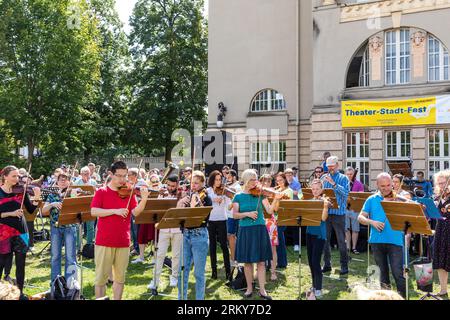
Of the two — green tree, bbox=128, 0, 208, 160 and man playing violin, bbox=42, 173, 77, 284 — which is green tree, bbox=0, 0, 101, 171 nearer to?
green tree, bbox=128, 0, 208, 160

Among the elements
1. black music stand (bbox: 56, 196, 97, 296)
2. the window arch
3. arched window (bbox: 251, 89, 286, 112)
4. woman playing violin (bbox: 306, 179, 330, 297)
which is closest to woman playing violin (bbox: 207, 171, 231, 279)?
woman playing violin (bbox: 306, 179, 330, 297)

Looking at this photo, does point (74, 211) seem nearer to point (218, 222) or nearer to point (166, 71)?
point (218, 222)

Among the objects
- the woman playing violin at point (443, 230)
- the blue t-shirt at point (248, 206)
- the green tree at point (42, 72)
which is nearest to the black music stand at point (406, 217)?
the woman playing violin at point (443, 230)

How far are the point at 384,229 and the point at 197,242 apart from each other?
9.13 ft

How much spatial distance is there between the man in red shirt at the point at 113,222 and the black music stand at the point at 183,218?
418mm

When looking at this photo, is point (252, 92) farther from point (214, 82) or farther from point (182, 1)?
point (182, 1)

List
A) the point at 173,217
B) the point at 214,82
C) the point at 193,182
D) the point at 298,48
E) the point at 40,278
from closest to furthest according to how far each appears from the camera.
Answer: the point at 173,217 → the point at 193,182 → the point at 40,278 → the point at 298,48 → the point at 214,82

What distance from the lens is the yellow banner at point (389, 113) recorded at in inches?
760

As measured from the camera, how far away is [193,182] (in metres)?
7.45

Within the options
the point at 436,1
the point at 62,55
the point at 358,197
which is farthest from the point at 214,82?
the point at 358,197

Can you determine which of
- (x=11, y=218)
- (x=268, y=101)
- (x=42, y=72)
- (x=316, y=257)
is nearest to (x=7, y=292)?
(x=11, y=218)

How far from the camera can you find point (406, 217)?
6.44 metres

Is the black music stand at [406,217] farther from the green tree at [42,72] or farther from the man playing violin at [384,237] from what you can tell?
the green tree at [42,72]
